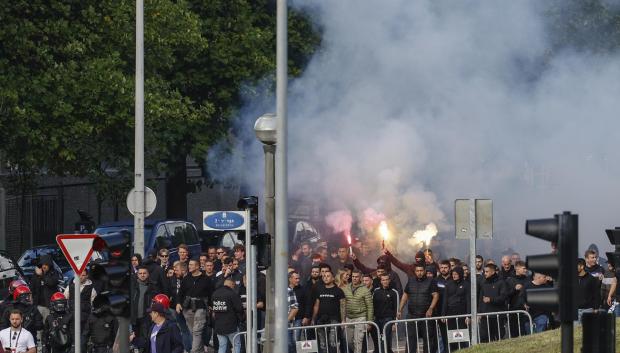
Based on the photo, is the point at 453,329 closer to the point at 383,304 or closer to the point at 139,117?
the point at 383,304

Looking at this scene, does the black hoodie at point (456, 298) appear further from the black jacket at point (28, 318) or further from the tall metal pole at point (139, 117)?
the tall metal pole at point (139, 117)

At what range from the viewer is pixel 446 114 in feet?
99.4

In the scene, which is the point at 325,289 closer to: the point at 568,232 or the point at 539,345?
the point at 539,345

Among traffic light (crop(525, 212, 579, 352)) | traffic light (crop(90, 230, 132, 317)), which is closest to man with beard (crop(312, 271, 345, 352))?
traffic light (crop(90, 230, 132, 317))

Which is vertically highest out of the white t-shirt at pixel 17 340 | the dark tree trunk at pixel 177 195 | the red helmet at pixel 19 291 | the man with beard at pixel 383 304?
the dark tree trunk at pixel 177 195

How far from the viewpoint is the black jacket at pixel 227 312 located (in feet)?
67.5

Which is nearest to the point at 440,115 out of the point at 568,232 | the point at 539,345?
the point at 539,345

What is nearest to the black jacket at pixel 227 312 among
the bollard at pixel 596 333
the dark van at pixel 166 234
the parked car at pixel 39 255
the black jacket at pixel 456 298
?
the black jacket at pixel 456 298

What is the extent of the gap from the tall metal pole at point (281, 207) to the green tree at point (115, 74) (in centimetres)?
989

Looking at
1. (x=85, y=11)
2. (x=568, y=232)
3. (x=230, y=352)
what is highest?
(x=85, y=11)

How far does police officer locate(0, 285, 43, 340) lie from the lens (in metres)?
20.4

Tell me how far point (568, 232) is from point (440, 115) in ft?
67.0

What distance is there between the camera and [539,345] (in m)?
16.7

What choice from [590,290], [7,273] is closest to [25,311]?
[7,273]
